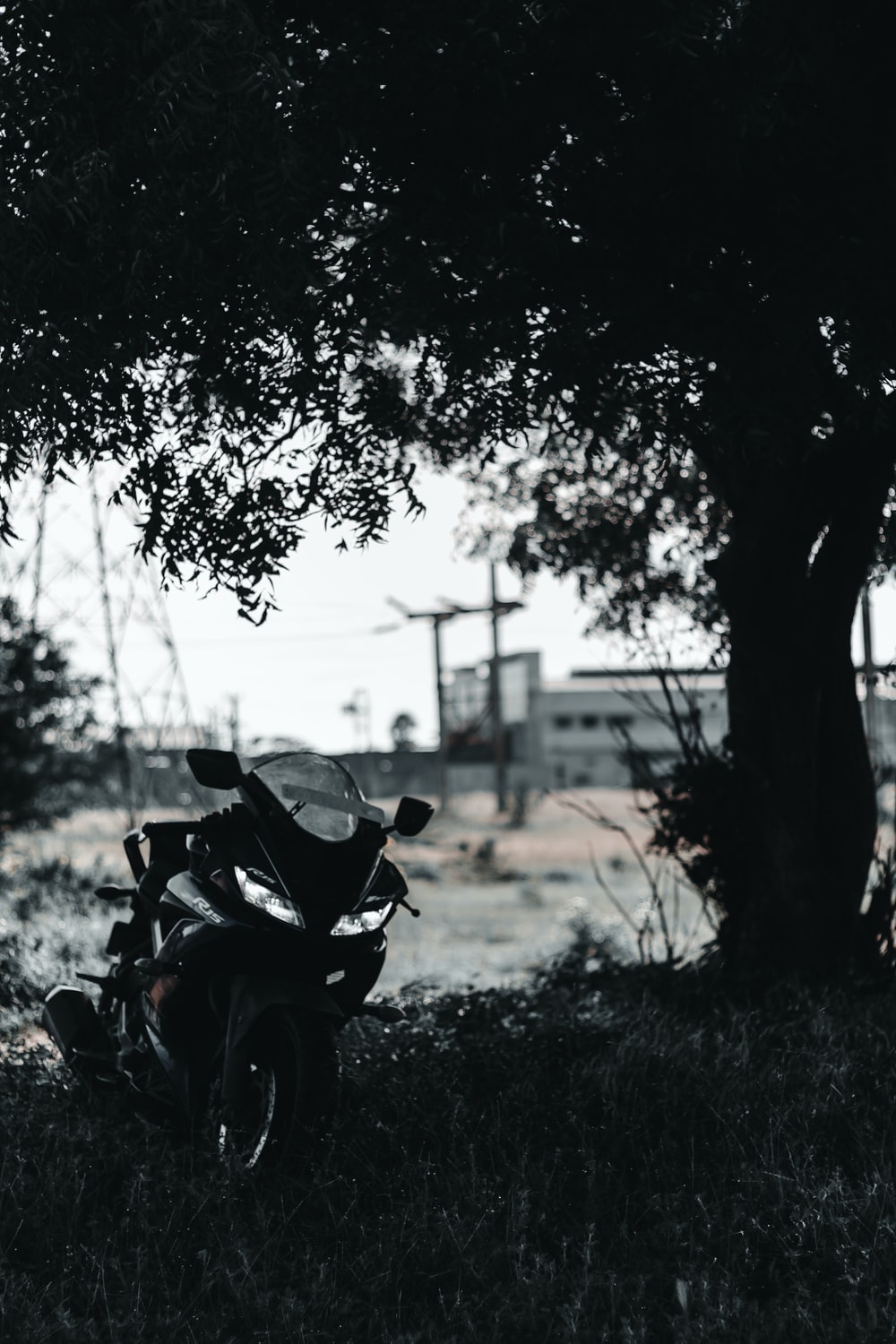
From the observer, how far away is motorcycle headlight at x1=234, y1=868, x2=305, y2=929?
15.3ft

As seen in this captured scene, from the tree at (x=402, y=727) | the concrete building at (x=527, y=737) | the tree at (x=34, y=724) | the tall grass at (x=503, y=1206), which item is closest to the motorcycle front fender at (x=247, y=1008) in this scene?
the tall grass at (x=503, y=1206)

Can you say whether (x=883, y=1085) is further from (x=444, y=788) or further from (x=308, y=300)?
(x=444, y=788)

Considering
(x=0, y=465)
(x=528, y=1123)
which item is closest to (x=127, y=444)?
(x=0, y=465)

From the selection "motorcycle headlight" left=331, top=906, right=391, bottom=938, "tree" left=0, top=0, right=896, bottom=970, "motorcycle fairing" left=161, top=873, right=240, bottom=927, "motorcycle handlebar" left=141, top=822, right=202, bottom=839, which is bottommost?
"motorcycle headlight" left=331, top=906, right=391, bottom=938

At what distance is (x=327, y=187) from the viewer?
512 cm

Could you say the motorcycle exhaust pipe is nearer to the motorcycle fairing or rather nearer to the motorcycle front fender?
the motorcycle fairing

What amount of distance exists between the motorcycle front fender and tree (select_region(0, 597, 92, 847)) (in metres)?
11.3

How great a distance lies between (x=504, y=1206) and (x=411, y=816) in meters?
1.49

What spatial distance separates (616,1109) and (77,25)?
459 centimetres

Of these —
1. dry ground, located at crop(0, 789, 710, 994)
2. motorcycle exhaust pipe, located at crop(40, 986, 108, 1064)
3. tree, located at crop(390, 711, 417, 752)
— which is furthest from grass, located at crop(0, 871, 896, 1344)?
tree, located at crop(390, 711, 417, 752)

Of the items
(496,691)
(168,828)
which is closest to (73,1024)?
(168,828)

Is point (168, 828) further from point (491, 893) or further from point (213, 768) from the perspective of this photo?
point (491, 893)

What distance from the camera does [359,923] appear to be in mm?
4852

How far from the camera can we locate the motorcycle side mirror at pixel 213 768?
15.9ft
